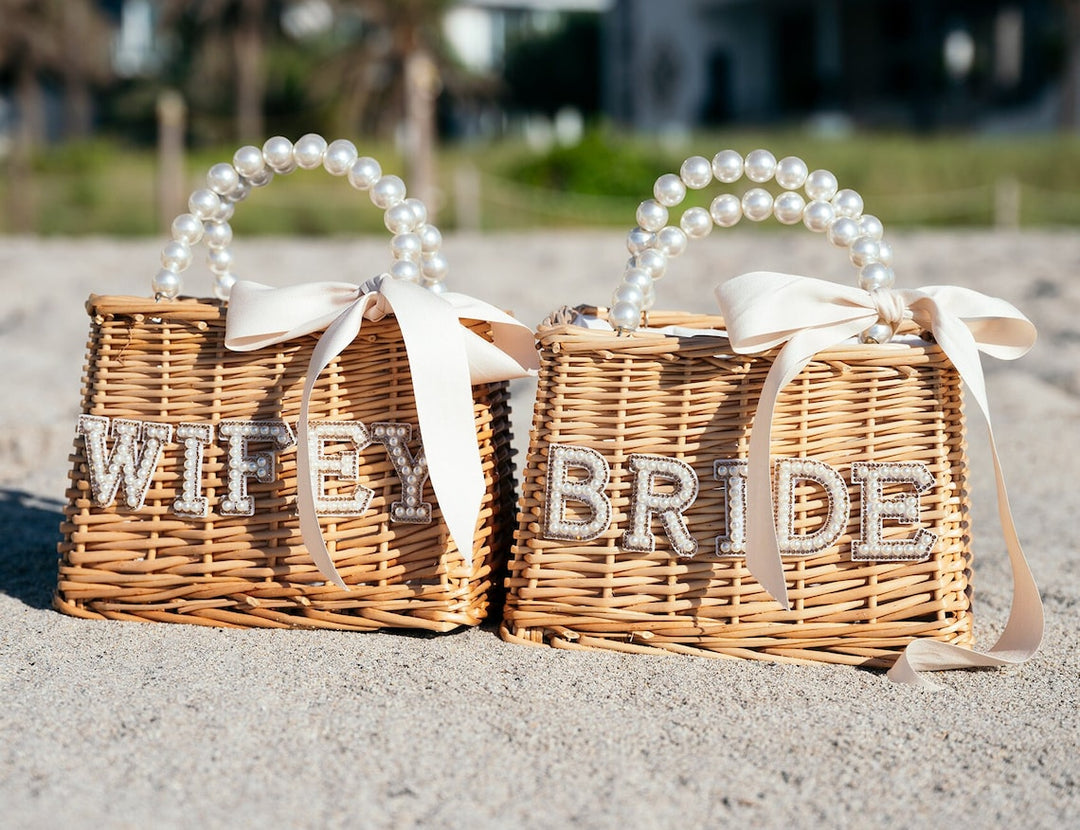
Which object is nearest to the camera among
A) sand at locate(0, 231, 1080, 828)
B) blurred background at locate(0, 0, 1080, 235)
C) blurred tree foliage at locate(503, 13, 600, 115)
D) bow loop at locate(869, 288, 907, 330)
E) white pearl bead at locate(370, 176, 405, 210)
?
sand at locate(0, 231, 1080, 828)

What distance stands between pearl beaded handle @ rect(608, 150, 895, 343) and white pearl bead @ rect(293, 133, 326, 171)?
1.76ft

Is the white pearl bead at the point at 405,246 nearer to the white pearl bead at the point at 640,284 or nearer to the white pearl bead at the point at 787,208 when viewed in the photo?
the white pearl bead at the point at 640,284

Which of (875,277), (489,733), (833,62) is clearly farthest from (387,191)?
(833,62)

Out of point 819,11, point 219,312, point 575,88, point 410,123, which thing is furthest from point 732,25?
point 219,312

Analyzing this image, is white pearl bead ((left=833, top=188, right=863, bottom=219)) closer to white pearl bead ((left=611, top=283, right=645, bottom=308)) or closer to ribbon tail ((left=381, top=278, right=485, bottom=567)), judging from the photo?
white pearl bead ((left=611, top=283, right=645, bottom=308))

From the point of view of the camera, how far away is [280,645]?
196cm

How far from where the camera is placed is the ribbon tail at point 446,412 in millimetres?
1840

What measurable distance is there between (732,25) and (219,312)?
22133 mm

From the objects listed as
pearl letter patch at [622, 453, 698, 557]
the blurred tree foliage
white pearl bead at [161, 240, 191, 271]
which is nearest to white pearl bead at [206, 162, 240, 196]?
white pearl bead at [161, 240, 191, 271]

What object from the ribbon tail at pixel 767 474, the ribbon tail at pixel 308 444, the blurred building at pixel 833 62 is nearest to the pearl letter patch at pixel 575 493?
the ribbon tail at pixel 767 474

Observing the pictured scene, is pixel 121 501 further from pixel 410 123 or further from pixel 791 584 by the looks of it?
pixel 410 123

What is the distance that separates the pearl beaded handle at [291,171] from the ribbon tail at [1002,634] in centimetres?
85

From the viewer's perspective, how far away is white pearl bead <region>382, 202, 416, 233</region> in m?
2.07

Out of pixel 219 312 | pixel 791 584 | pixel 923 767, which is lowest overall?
pixel 923 767
